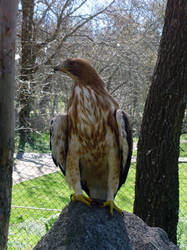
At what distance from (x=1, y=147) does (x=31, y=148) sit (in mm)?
8130

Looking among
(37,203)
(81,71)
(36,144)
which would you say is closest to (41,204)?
(37,203)

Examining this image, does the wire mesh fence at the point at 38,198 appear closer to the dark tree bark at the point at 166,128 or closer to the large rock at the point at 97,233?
the dark tree bark at the point at 166,128

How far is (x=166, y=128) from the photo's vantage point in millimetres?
3461

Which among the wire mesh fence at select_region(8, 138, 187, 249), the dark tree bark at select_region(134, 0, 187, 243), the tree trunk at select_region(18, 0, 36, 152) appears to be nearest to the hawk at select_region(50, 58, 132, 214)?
the dark tree bark at select_region(134, 0, 187, 243)

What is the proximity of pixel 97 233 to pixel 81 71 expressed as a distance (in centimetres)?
133

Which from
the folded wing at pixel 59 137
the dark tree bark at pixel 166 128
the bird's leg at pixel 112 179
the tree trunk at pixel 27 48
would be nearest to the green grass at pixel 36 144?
the tree trunk at pixel 27 48

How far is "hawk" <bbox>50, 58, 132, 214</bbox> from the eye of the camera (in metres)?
2.32

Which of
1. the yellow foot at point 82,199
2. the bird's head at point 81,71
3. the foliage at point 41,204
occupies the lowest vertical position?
the foliage at point 41,204

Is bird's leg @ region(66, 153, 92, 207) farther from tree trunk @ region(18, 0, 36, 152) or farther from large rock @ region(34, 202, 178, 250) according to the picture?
tree trunk @ region(18, 0, 36, 152)

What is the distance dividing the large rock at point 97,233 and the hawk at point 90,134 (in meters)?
0.10

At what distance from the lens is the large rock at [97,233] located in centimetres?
208

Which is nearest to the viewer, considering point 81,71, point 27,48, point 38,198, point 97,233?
point 97,233

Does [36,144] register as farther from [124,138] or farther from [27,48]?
[124,138]

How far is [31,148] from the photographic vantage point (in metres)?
10.7
